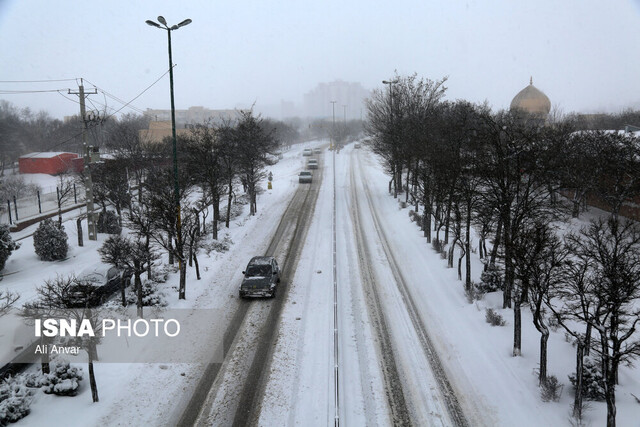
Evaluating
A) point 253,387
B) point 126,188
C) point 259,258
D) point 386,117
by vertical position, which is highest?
point 386,117

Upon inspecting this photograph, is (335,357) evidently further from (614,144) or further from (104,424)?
(614,144)

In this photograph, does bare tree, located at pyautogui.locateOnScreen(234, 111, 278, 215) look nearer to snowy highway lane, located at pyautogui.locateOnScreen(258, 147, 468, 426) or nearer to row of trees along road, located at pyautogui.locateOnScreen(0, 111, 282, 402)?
row of trees along road, located at pyautogui.locateOnScreen(0, 111, 282, 402)

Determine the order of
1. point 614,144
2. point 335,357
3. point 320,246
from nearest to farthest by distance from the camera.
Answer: point 335,357 → point 320,246 → point 614,144

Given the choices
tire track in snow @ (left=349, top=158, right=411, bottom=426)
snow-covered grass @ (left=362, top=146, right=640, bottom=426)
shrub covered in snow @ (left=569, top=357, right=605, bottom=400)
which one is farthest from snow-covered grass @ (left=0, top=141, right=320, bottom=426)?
shrub covered in snow @ (left=569, top=357, right=605, bottom=400)

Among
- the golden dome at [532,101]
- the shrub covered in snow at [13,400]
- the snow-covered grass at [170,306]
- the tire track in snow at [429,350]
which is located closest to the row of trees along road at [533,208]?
the tire track in snow at [429,350]

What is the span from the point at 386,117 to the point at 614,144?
1876 centimetres

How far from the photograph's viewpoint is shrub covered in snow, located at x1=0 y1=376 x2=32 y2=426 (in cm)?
1005

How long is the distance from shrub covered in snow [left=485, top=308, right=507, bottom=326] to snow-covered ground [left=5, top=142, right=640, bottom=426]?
0.29 m

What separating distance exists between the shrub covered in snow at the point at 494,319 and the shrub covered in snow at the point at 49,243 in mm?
22055

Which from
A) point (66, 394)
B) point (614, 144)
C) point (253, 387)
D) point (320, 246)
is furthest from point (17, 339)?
point (614, 144)

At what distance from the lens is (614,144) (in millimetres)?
28812

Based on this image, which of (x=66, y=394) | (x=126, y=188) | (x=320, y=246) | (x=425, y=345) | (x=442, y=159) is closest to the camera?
(x=66, y=394)

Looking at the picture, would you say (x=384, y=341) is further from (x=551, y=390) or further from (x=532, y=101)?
(x=532, y=101)

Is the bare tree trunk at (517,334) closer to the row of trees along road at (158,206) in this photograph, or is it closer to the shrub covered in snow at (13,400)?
the row of trees along road at (158,206)
